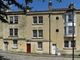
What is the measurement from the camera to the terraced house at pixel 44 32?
217ft

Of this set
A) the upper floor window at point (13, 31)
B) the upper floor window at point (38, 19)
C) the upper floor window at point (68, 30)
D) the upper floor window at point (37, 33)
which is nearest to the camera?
the upper floor window at point (68, 30)

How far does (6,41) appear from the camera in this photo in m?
69.1

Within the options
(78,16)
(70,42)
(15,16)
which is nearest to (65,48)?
(70,42)

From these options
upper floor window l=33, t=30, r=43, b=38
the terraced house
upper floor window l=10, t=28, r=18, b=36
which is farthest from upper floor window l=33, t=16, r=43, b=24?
upper floor window l=10, t=28, r=18, b=36

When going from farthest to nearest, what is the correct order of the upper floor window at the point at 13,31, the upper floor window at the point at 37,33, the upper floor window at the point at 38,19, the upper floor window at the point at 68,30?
the upper floor window at the point at 13,31, the upper floor window at the point at 37,33, the upper floor window at the point at 38,19, the upper floor window at the point at 68,30

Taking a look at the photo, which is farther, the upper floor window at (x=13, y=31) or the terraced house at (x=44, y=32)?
the upper floor window at (x=13, y=31)

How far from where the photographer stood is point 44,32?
67125mm

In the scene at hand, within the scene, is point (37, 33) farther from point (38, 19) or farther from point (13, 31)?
point (13, 31)

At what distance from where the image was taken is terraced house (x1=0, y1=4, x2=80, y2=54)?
2601 inches

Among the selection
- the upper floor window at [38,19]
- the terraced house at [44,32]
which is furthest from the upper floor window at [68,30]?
the upper floor window at [38,19]

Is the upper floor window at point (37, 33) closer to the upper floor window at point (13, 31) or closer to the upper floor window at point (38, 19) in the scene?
the upper floor window at point (38, 19)

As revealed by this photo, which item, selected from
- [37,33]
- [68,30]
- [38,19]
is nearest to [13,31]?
[37,33]

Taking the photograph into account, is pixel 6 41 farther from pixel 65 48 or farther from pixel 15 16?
pixel 65 48

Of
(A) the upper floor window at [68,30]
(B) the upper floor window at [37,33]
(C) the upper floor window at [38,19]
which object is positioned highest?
(C) the upper floor window at [38,19]
